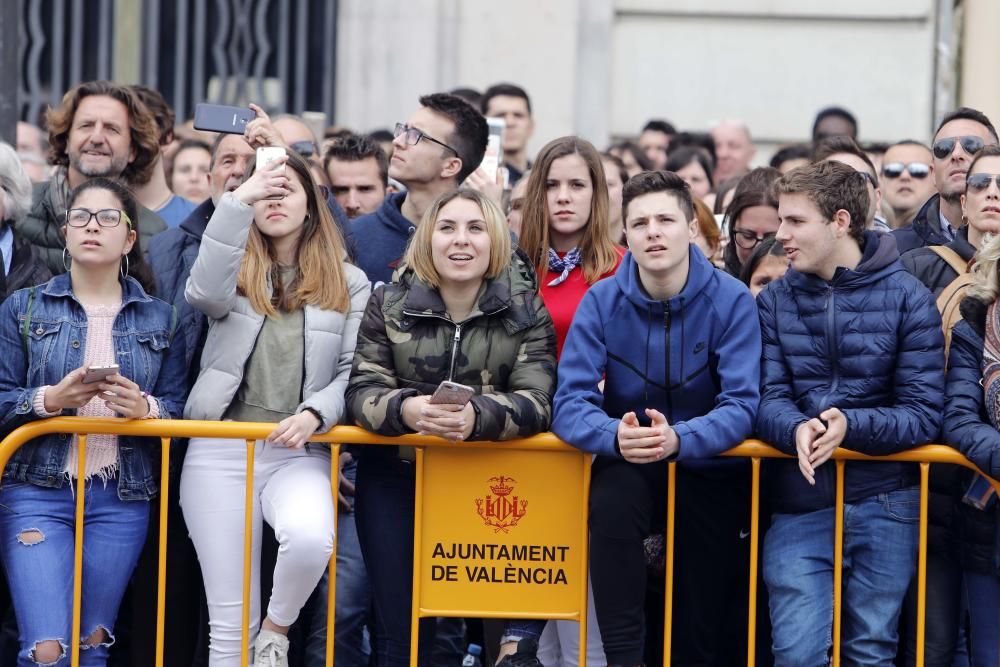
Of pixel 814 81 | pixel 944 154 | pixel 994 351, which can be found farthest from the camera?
pixel 814 81

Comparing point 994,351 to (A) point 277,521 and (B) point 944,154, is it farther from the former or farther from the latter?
(A) point 277,521

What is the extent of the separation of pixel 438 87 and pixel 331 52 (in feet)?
3.08

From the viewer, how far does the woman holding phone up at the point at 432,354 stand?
570 centimetres

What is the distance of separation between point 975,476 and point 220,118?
305 cm

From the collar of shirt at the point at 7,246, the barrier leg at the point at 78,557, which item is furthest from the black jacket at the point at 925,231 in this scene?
the collar of shirt at the point at 7,246

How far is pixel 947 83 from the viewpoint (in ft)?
40.1

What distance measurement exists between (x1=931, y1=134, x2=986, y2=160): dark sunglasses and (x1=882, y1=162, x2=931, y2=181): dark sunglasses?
1.05 metres

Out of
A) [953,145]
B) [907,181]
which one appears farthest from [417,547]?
[907,181]

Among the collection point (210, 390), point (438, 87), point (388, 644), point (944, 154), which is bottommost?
point (388, 644)

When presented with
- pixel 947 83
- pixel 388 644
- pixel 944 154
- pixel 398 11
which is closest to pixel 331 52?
pixel 398 11

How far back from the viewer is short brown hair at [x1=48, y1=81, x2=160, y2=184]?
718 cm

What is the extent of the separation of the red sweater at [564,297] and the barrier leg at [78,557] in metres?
1.78

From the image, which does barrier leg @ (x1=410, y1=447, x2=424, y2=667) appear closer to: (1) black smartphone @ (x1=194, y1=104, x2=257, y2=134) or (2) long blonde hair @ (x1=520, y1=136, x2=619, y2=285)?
(2) long blonde hair @ (x1=520, y1=136, x2=619, y2=285)

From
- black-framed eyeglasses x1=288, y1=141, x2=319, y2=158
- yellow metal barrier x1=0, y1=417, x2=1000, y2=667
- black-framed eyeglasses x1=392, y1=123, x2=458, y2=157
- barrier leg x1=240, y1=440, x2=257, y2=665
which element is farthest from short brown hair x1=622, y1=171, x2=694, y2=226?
black-framed eyeglasses x1=288, y1=141, x2=319, y2=158
